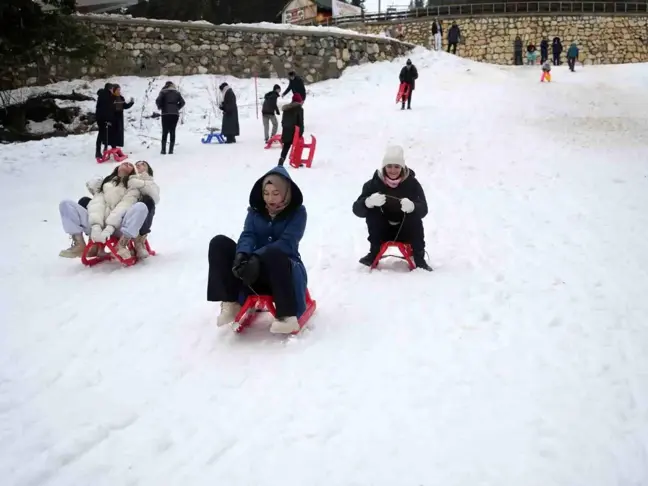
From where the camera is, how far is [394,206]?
5387 mm

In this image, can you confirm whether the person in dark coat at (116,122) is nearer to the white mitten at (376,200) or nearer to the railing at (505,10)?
the white mitten at (376,200)

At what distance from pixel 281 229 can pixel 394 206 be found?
5.43ft

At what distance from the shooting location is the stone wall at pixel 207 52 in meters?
18.2

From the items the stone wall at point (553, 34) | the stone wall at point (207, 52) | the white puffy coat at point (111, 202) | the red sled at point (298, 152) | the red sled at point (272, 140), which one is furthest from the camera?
the stone wall at point (553, 34)

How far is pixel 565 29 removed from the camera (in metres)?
32.9

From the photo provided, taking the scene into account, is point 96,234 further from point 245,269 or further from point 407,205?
point 407,205

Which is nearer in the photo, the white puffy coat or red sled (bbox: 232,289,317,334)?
red sled (bbox: 232,289,317,334)

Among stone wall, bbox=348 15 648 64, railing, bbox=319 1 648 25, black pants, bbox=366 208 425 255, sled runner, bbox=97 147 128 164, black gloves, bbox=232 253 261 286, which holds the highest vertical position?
railing, bbox=319 1 648 25

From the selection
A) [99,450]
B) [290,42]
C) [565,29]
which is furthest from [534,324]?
[565,29]

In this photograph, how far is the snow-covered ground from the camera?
2580mm

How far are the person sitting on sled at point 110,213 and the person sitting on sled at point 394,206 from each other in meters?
2.11

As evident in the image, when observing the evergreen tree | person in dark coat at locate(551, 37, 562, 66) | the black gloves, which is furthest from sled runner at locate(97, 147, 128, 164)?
person in dark coat at locate(551, 37, 562, 66)

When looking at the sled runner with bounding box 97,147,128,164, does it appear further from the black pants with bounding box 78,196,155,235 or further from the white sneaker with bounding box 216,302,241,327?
the white sneaker with bounding box 216,302,241,327

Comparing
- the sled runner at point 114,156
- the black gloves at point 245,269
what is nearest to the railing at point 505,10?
the sled runner at point 114,156
